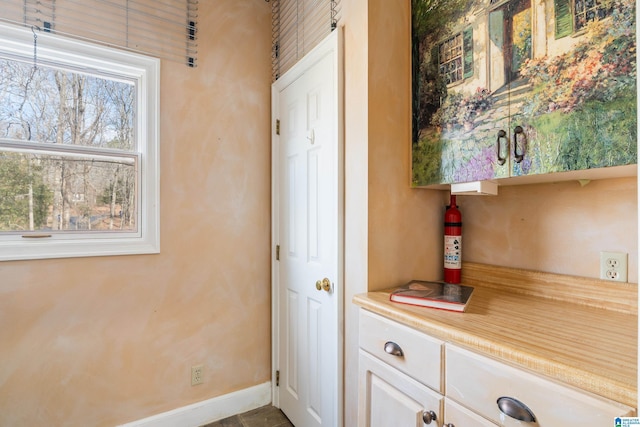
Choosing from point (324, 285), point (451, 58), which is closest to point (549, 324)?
point (324, 285)

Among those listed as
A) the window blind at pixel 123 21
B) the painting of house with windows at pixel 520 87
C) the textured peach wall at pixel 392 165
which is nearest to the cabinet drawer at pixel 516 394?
the textured peach wall at pixel 392 165

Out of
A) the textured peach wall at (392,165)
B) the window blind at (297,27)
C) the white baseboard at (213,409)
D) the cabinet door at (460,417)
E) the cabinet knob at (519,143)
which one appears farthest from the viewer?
the white baseboard at (213,409)

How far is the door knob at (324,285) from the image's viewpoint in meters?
1.57

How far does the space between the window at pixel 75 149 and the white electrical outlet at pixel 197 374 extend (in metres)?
0.77

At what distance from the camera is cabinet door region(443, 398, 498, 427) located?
2.76 feet

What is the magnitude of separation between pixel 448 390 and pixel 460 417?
0.07 metres

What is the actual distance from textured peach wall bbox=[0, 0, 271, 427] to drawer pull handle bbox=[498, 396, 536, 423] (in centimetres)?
159

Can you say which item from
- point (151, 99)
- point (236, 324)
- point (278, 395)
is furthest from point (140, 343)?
point (151, 99)

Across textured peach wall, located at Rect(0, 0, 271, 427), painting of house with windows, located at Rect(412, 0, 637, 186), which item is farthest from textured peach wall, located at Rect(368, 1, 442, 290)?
textured peach wall, located at Rect(0, 0, 271, 427)

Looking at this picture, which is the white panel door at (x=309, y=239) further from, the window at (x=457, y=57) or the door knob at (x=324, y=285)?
the window at (x=457, y=57)

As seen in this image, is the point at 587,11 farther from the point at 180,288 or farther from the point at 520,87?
the point at 180,288

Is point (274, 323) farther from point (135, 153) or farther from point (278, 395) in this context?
point (135, 153)

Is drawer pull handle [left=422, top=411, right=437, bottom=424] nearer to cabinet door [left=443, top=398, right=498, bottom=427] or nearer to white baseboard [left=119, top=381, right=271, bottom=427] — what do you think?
cabinet door [left=443, top=398, right=498, bottom=427]

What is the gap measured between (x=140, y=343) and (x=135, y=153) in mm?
1063
